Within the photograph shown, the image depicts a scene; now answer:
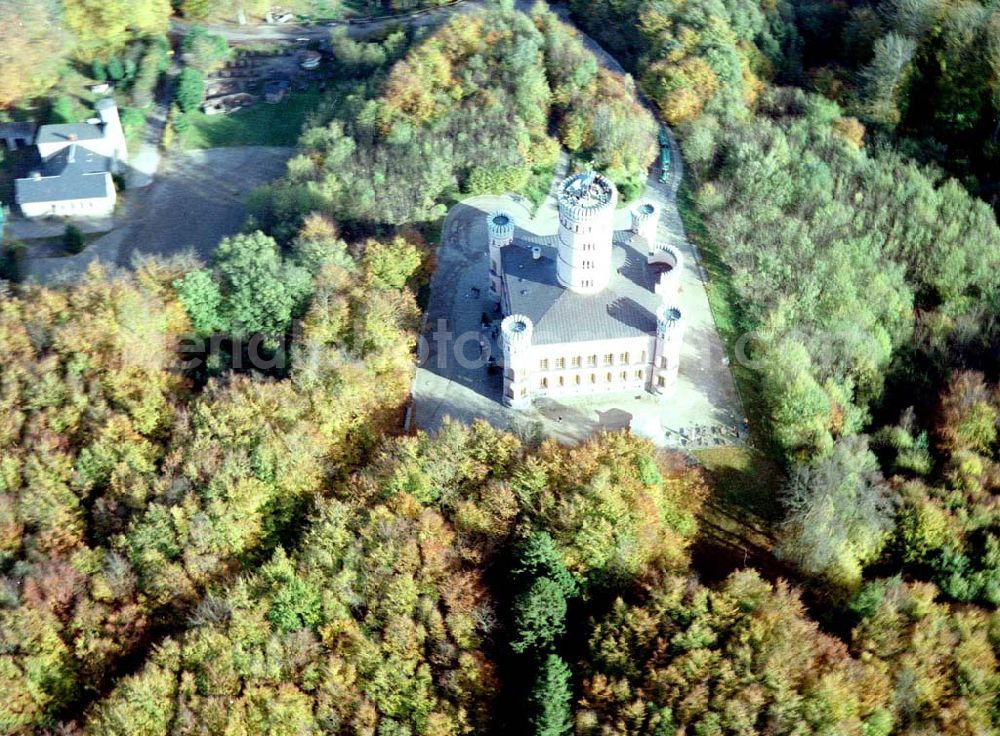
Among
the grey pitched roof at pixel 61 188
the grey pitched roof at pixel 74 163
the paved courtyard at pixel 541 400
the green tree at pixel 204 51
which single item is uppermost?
the green tree at pixel 204 51

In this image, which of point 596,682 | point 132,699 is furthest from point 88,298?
point 596,682

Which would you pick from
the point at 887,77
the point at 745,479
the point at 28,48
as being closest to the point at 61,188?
the point at 28,48

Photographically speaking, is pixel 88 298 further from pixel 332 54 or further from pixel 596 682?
pixel 332 54

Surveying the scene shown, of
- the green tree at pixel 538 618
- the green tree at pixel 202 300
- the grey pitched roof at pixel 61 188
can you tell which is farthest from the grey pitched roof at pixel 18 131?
the green tree at pixel 538 618

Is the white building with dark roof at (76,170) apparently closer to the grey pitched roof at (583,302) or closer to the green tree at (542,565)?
the grey pitched roof at (583,302)

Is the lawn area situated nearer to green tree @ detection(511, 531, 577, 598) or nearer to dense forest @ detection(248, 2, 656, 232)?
dense forest @ detection(248, 2, 656, 232)

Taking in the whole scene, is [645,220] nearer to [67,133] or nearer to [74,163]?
[74,163]
